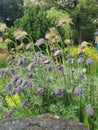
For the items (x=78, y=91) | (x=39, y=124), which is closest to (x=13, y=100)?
(x=78, y=91)

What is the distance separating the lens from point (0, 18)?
39.3 meters

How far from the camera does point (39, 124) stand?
3.47 meters

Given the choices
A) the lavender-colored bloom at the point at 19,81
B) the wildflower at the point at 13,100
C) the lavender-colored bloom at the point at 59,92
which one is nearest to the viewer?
the lavender-colored bloom at the point at 59,92

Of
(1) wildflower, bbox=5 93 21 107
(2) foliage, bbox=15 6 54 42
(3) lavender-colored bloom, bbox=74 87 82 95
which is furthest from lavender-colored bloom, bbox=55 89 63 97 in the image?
(2) foliage, bbox=15 6 54 42

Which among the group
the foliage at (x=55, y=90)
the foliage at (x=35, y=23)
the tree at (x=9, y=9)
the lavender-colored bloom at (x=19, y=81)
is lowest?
the tree at (x=9, y=9)

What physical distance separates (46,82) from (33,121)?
201cm

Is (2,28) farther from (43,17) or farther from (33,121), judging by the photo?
(43,17)

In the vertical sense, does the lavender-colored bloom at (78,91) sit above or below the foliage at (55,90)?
above

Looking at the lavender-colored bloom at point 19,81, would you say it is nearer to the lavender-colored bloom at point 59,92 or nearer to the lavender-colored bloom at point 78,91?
the lavender-colored bloom at point 59,92

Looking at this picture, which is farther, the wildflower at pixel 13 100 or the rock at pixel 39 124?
the wildflower at pixel 13 100

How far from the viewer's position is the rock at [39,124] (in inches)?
135

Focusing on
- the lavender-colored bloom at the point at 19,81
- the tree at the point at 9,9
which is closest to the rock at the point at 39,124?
the lavender-colored bloom at the point at 19,81

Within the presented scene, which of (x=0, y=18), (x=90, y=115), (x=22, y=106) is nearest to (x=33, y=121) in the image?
(x=90, y=115)

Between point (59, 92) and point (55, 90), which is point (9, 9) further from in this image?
point (59, 92)
